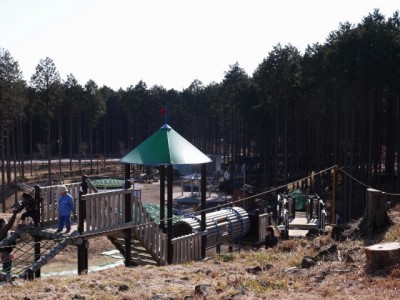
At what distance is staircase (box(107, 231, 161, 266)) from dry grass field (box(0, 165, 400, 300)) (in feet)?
8.69

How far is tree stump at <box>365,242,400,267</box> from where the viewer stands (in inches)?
320

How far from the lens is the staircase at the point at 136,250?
1309cm

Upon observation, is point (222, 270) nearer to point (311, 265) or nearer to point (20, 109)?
point (311, 265)

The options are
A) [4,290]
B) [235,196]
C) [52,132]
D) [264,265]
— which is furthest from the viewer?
[52,132]

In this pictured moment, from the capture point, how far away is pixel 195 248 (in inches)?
587

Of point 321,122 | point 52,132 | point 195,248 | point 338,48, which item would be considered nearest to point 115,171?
point 52,132

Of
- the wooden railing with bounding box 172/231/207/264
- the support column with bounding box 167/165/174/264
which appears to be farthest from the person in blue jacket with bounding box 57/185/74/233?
the wooden railing with bounding box 172/231/207/264

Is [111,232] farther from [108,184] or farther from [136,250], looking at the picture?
[108,184]

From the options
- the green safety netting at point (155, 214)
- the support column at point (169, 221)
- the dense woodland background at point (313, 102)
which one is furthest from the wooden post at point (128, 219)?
the dense woodland background at point (313, 102)

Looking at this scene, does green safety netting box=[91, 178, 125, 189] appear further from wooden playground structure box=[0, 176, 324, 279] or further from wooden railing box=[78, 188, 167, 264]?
wooden railing box=[78, 188, 167, 264]

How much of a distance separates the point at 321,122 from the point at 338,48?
450 inches

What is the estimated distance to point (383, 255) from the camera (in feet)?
26.8

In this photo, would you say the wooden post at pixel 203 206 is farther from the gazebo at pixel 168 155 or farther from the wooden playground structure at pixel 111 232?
the gazebo at pixel 168 155

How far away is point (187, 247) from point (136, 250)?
1.55 meters
